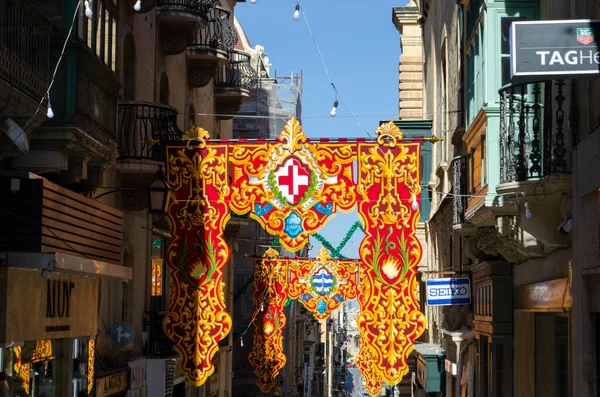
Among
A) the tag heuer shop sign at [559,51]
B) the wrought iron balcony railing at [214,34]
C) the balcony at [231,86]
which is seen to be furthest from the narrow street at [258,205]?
the balcony at [231,86]

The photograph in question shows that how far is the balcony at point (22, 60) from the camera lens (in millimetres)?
13266

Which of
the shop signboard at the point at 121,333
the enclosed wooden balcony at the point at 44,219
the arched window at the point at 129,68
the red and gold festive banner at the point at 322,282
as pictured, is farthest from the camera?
the red and gold festive banner at the point at 322,282

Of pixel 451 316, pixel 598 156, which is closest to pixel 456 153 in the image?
pixel 451 316

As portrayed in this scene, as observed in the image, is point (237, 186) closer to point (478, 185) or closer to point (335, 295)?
point (478, 185)

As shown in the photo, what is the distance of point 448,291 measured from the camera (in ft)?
76.5

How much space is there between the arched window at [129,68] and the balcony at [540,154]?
8690 mm

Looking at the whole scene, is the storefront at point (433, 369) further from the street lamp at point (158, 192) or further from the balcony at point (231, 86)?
the street lamp at point (158, 192)

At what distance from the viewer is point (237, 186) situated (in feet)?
51.7

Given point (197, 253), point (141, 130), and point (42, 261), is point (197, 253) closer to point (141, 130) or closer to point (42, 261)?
point (42, 261)

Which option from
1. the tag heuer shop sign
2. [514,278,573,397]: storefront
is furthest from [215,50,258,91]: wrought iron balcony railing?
the tag heuer shop sign

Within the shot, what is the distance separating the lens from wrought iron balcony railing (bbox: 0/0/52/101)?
1347 cm

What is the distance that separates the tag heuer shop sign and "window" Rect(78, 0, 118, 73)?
7.98 metres

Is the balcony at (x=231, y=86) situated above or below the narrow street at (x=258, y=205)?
above

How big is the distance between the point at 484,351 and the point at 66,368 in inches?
344
